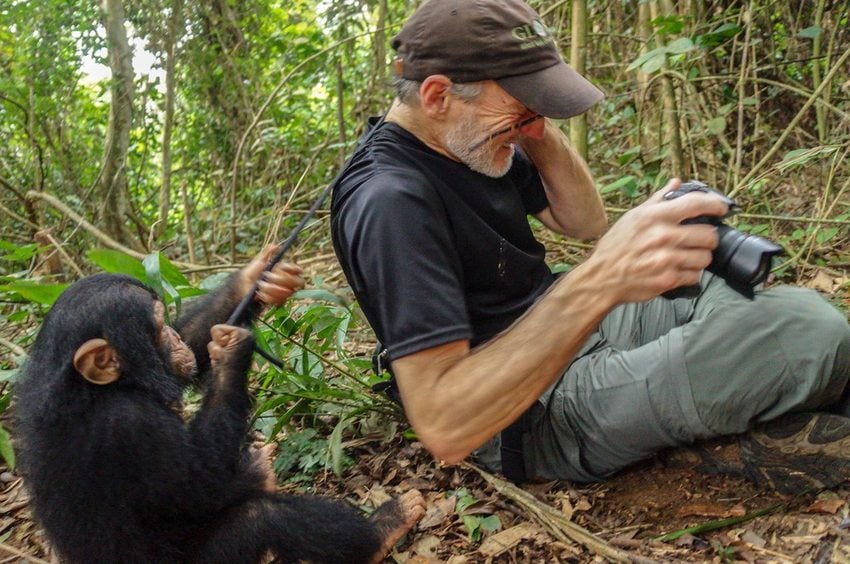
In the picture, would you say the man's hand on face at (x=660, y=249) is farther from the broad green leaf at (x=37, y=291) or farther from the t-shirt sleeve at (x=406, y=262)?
the broad green leaf at (x=37, y=291)

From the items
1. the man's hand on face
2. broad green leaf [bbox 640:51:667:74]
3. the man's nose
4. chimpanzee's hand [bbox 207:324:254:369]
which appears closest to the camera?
the man's hand on face

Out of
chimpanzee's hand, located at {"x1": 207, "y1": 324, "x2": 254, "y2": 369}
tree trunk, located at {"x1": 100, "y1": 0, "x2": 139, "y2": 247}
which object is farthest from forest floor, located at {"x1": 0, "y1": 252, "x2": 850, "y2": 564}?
tree trunk, located at {"x1": 100, "y1": 0, "x2": 139, "y2": 247}

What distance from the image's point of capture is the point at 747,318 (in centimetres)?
246

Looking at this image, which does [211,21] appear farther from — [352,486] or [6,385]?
[352,486]

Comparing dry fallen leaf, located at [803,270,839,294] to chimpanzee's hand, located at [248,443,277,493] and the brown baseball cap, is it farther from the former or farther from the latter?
chimpanzee's hand, located at [248,443,277,493]

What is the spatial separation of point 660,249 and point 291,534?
153 centimetres

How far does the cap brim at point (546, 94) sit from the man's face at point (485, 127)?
0.16 ft

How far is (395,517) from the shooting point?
112 inches

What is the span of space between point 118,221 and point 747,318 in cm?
639

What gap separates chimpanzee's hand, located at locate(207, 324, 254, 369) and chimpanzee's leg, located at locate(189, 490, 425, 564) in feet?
1.66

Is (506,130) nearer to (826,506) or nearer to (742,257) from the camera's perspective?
(742,257)

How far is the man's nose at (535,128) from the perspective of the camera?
263 cm

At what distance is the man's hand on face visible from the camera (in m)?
1.99

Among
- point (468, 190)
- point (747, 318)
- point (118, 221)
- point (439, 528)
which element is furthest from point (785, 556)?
point (118, 221)
